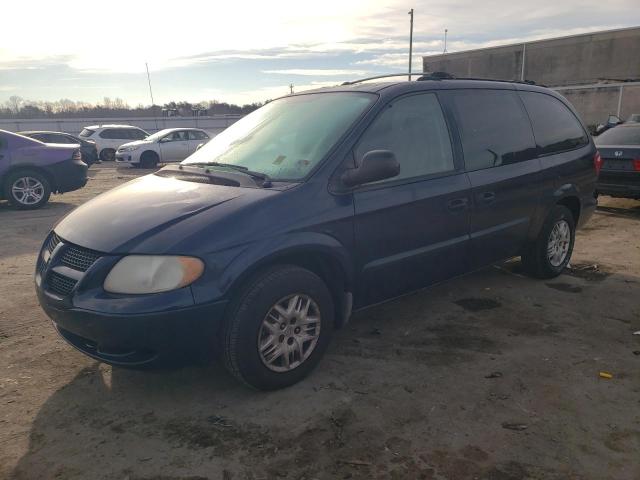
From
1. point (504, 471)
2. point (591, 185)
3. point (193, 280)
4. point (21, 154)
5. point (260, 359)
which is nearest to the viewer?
point (504, 471)

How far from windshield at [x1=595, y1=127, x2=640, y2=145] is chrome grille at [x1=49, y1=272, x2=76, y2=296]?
8.41 metres

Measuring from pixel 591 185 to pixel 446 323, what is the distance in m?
2.53

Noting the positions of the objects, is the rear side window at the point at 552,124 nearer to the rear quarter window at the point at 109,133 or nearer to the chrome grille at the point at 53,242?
the chrome grille at the point at 53,242

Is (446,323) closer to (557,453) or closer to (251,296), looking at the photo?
(557,453)

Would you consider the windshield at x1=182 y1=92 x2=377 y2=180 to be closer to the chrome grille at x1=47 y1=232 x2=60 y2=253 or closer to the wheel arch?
the chrome grille at x1=47 y1=232 x2=60 y2=253

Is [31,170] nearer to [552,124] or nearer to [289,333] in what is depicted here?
[289,333]

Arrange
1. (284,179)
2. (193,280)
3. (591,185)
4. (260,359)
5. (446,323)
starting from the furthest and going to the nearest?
1. (591,185)
2. (446,323)
3. (284,179)
4. (260,359)
5. (193,280)

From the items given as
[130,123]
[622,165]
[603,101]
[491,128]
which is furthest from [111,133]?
[603,101]

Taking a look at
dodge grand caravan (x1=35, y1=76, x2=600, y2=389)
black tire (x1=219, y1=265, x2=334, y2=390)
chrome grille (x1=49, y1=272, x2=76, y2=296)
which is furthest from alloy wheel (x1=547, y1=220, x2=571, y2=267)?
chrome grille (x1=49, y1=272, x2=76, y2=296)

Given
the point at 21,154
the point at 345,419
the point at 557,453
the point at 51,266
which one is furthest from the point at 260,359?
the point at 21,154

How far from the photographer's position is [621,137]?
824cm

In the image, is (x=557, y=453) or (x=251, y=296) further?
(x=251, y=296)

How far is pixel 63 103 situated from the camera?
60.1m

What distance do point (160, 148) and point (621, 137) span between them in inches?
569
